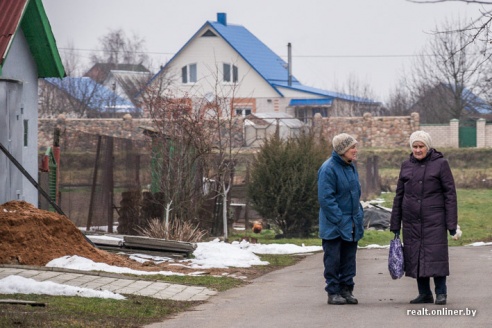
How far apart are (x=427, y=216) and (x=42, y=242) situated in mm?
5524

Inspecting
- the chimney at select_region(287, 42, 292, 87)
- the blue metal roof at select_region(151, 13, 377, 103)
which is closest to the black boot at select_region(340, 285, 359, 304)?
the blue metal roof at select_region(151, 13, 377, 103)

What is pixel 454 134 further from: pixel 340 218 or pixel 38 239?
pixel 340 218

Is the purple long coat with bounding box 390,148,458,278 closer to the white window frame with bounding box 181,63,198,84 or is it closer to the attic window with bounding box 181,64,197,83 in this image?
the white window frame with bounding box 181,63,198,84

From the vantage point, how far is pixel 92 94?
3086 inches

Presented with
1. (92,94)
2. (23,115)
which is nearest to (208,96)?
(92,94)

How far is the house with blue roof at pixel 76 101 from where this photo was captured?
77.2 metres

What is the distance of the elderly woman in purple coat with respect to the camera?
11273mm

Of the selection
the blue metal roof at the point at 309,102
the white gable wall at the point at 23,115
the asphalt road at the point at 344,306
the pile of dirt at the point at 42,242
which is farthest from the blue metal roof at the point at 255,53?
the asphalt road at the point at 344,306

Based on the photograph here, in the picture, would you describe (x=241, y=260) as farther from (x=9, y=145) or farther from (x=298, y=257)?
(x=9, y=145)

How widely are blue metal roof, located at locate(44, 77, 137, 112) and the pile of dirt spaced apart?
206 feet

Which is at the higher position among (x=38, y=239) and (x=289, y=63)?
(x=289, y=63)

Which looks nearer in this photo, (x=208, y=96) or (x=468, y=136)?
(x=208, y=96)

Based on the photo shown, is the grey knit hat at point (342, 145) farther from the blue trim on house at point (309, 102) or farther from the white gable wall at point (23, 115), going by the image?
the blue trim on house at point (309, 102)

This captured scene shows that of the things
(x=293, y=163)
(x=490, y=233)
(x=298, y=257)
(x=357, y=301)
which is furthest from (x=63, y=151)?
(x=357, y=301)
